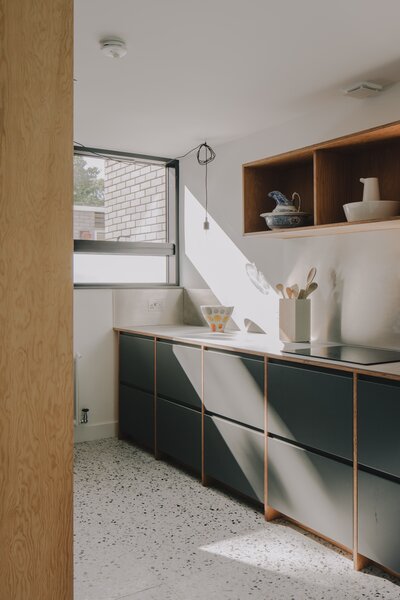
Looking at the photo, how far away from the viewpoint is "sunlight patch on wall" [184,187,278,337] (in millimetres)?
3752

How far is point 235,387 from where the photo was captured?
296 centimetres

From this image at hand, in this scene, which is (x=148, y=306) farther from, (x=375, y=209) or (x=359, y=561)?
(x=359, y=561)

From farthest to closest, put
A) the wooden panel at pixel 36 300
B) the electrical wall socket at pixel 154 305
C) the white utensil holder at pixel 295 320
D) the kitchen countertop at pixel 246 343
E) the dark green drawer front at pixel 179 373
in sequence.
→ the electrical wall socket at pixel 154 305 → the dark green drawer front at pixel 179 373 → the white utensil holder at pixel 295 320 → the kitchen countertop at pixel 246 343 → the wooden panel at pixel 36 300

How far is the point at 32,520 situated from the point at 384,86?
2.64 metres

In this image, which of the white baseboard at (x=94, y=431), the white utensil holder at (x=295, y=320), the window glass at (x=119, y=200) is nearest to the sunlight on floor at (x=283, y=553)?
the white utensil holder at (x=295, y=320)

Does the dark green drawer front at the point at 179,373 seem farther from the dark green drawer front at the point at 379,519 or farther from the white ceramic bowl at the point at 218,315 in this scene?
the dark green drawer front at the point at 379,519

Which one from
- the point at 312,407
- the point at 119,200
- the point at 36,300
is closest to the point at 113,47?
the point at 36,300

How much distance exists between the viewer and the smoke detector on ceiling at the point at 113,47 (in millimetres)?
2395

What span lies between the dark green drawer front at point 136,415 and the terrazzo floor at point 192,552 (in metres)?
0.53

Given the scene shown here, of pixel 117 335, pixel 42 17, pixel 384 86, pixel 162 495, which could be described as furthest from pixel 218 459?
pixel 42 17

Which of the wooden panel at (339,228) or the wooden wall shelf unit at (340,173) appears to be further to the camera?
the wooden wall shelf unit at (340,173)

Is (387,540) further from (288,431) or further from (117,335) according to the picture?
(117,335)

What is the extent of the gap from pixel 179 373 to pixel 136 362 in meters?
0.61

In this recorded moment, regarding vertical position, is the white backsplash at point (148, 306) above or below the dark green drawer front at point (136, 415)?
above
